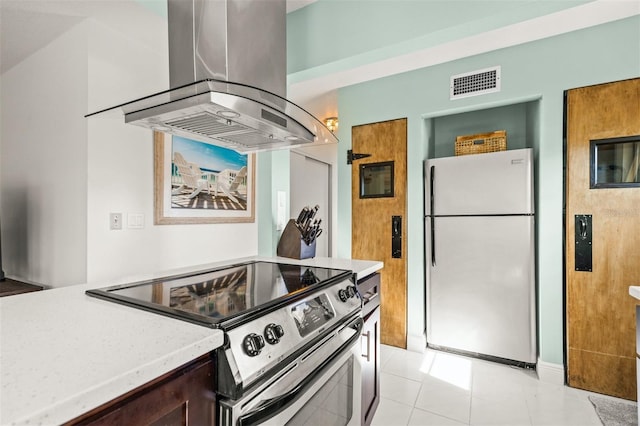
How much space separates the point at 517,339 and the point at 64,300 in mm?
2966

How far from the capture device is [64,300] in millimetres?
1120

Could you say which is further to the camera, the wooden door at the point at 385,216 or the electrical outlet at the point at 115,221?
the wooden door at the point at 385,216

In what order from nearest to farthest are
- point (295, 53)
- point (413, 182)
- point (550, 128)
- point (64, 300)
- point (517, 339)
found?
1. point (64, 300)
2. point (295, 53)
3. point (550, 128)
4. point (517, 339)
5. point (413, 182)

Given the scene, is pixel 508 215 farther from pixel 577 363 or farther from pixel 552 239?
pixel 577 363

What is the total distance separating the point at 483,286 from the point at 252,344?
2433 mm

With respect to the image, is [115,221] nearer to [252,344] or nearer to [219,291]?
[219,291]

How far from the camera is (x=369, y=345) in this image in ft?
5.76

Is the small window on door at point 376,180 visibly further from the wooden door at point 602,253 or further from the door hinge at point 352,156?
the wooden door at point 602,253

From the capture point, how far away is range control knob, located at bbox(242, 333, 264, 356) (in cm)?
87

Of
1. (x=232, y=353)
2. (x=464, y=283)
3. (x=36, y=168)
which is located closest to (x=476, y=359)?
(x=464, y=283)

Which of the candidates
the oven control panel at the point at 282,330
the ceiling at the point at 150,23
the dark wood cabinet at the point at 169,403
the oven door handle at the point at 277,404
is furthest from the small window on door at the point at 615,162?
the dark wood cabinet at the point at 169,403

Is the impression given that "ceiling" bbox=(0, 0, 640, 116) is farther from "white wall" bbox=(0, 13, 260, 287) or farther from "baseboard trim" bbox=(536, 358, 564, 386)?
"baseboard trim" bbox=(536, 358, 564, 386)

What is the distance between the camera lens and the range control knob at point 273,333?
944 millimetres

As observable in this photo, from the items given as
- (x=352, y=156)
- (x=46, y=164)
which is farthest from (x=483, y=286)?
(x=46, y=164)
